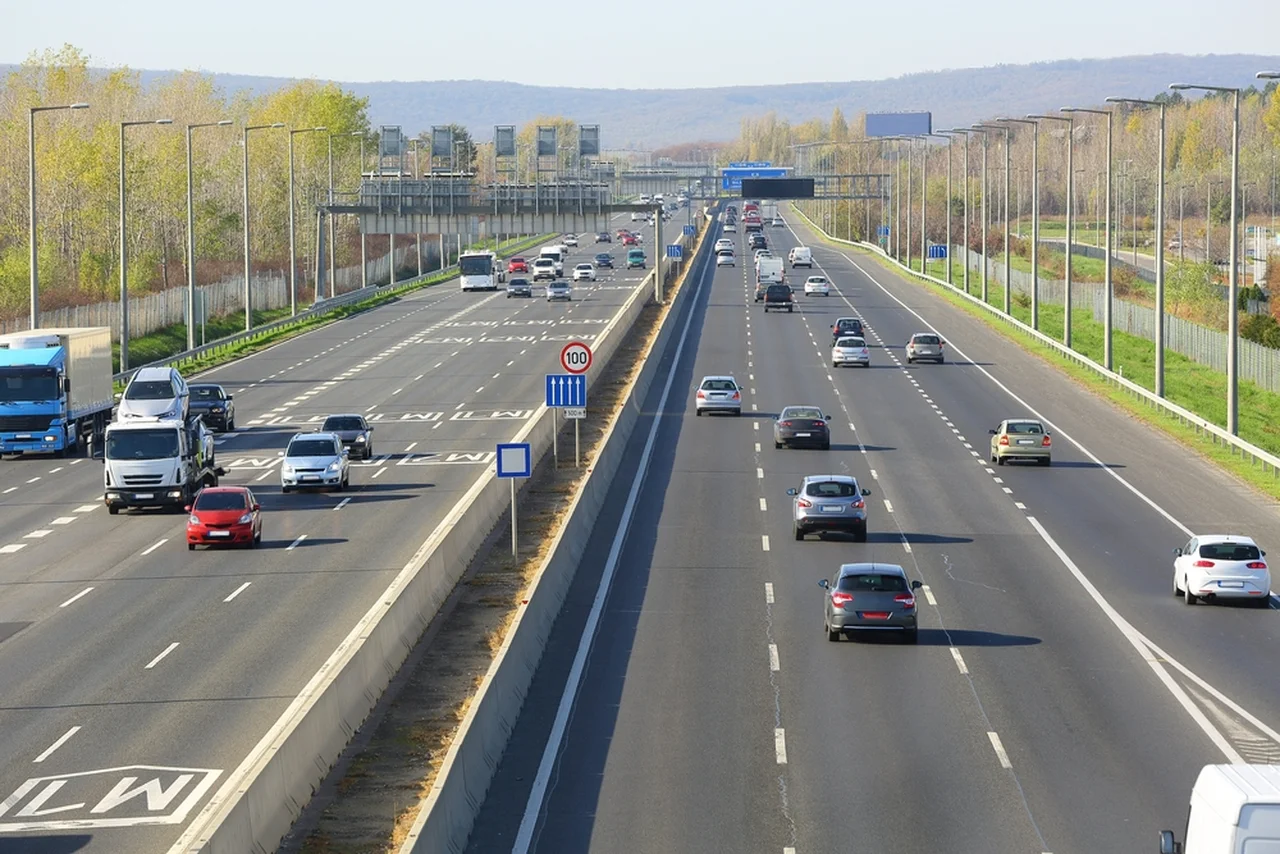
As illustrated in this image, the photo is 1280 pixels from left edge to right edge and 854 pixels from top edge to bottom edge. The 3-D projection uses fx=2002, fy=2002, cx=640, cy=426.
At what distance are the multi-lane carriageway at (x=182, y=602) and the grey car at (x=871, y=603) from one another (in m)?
7.80

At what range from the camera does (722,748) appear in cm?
2438

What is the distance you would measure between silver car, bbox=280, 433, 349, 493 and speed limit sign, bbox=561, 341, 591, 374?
7.99m

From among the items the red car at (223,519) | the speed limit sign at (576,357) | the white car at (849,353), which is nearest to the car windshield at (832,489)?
the speed limit sign at (576,357)

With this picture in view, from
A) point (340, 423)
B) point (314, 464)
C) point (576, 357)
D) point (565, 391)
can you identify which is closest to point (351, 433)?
point (340, 423)

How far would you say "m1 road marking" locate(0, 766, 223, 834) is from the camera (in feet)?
68.7

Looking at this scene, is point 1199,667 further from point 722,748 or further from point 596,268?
point 596,268

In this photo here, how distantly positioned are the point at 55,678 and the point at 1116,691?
15039mm

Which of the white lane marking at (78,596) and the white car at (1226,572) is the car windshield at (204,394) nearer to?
the white lane marking at (78,596)

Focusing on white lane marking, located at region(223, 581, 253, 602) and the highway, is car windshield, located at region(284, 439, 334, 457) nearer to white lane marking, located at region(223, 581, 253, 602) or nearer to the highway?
the highway

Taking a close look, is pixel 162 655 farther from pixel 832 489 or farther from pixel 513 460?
pixel 832 489

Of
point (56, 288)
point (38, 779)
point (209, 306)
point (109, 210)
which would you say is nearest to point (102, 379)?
point (38, 779)

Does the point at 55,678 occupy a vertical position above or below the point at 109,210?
below

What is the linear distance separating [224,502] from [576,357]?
838 cm

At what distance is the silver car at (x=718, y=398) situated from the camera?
65375 mm
